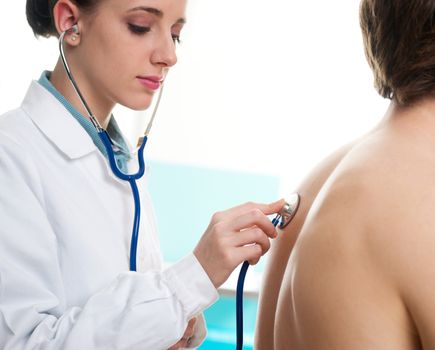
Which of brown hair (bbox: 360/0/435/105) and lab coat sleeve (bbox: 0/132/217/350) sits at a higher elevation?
brown hair (bbox: 360/0/435/105)

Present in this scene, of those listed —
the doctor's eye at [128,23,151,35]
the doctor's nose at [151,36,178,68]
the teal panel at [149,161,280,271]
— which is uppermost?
the doctor's eye at [128,23,151,35]

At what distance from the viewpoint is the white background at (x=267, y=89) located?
116 inches

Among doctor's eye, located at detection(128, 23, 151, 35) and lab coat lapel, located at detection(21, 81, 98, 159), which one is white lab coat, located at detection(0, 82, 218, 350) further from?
doctor's eye, located at detection(128, 23, 151, 35)

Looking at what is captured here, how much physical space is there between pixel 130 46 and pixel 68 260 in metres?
0.36

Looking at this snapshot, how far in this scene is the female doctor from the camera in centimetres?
97

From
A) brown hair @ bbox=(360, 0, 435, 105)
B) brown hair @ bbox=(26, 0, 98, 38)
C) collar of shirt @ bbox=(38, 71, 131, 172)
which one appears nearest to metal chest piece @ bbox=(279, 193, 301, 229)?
brown hair @ bbox=(360, 0, 435, 105)

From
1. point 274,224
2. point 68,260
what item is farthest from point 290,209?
point 68,260

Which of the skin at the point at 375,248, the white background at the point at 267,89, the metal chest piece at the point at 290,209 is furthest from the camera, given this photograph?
the white background at the point at 267,89

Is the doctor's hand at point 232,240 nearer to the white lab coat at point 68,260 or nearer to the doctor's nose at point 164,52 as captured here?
Answer: the white lab coat at point 68,260

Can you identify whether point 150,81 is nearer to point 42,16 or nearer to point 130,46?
point 130,46

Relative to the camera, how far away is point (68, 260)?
41.8 inches

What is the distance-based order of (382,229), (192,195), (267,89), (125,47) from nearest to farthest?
(382,229) < (125,47) < (267,89) < (192,195)

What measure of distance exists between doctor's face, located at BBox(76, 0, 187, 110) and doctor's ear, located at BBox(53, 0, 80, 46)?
0.04 feet

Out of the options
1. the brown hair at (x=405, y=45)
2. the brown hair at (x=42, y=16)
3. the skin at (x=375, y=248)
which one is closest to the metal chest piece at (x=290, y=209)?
the skin at (x=375, y=248)
